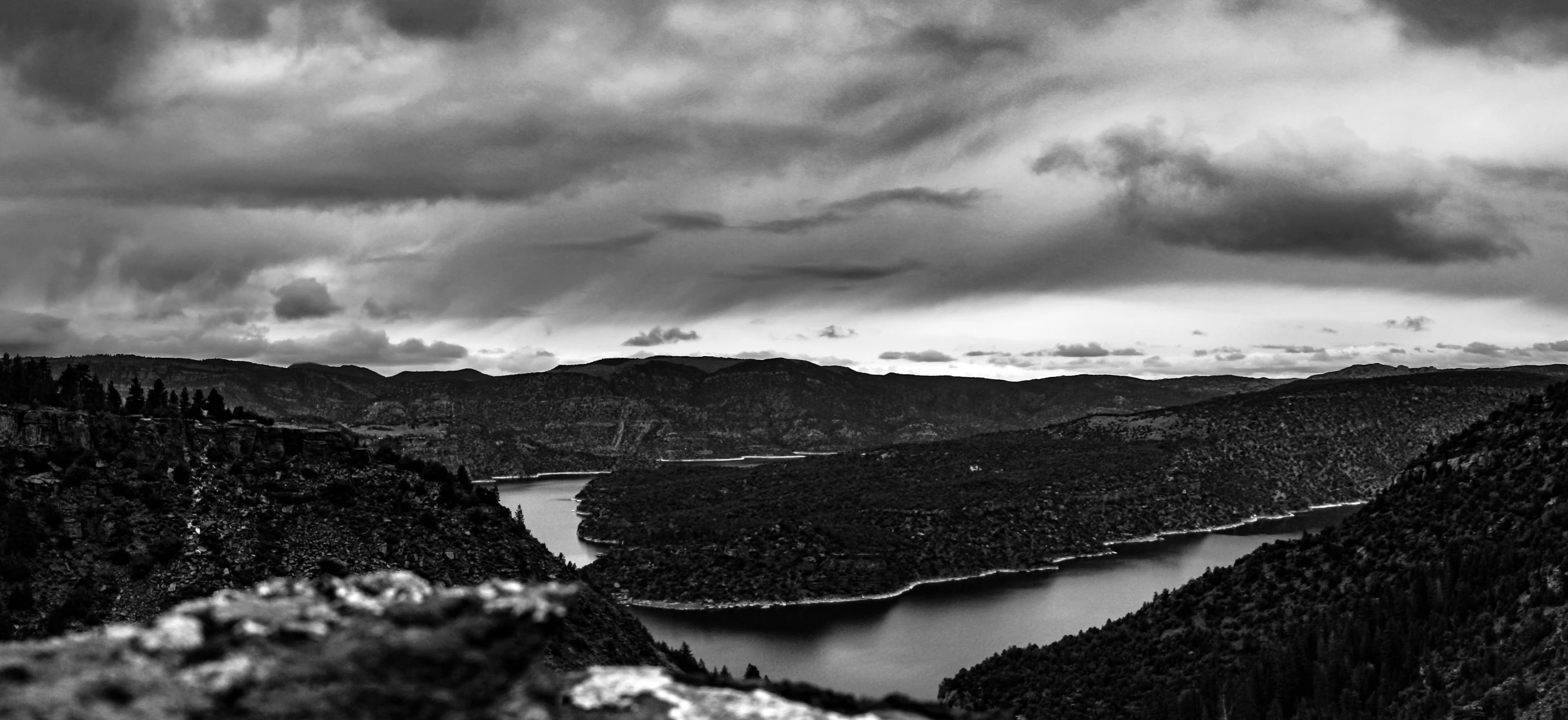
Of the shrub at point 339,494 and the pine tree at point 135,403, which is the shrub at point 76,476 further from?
the pine tree at point 135,403

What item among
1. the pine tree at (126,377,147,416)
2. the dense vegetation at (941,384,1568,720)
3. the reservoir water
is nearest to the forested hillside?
the pine tree at (126,377,147,416)

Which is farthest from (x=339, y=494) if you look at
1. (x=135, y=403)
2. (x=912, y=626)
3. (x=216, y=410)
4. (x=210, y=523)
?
(x=912, y=626)

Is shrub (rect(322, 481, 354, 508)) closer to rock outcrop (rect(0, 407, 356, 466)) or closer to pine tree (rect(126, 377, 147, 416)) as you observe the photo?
rock outcrop (rect(0, 407, 356, 466))

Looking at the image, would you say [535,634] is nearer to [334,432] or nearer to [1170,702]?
[1170,702]

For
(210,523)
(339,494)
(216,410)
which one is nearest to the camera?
(210,523)

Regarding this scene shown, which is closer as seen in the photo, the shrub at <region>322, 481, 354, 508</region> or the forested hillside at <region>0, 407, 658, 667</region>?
the forested hillside at <region>0, 407, 658, 667</region>

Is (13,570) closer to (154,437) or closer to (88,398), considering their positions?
(154,437)
